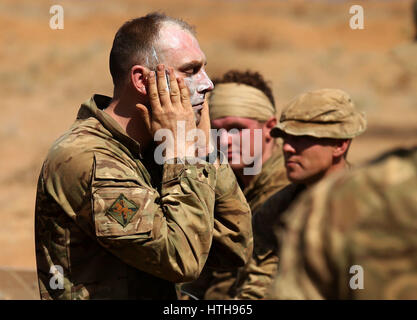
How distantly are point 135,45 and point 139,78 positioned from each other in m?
0.16

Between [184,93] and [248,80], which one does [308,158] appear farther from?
[184,93]

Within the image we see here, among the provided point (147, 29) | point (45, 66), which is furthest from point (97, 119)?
point (45, 66)

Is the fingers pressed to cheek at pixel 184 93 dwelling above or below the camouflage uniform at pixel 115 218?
above

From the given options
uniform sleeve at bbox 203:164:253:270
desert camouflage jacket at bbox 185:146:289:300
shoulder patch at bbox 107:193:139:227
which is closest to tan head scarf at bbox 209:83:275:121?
desert camouflage jacket at bbox 185:146:289:300

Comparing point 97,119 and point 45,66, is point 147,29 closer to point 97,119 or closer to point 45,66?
point 97,119

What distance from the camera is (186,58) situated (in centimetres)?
350

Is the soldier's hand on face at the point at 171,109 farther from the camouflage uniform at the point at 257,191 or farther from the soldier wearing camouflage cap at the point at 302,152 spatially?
the camouflage uniform at the point at 257,191

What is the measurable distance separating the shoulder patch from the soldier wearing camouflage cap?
6.19 feet

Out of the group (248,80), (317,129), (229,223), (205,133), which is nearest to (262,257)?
(317,129)

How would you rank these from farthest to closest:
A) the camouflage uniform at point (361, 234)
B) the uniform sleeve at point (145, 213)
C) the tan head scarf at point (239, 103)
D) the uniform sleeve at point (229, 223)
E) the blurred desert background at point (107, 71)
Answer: the blurred desert background at point (107, 71) < the tan head scarf at point (239, 103) < the uniform sleeve at point (229, 223) < the uniform sleeve at point (145, 213) < the camouflage uniform at point (361, 234)

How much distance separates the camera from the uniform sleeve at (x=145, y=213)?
9.92 ft

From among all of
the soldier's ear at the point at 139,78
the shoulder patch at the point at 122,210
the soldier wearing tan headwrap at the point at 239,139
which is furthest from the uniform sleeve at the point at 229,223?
the soldier wearing tan headwrap at the point at 239,139

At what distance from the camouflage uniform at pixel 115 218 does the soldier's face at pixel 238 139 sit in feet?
7.17

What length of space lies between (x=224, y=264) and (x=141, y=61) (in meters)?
1.07
